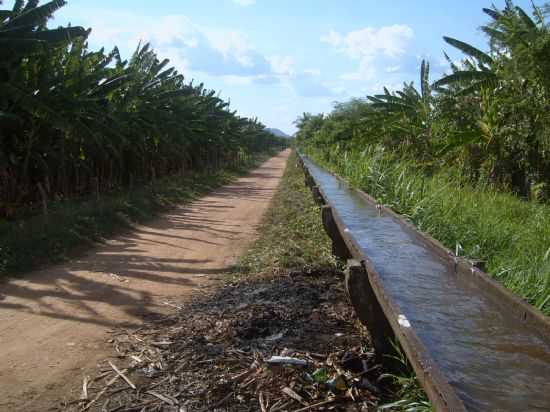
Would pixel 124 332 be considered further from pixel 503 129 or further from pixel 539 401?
pixel 503 129

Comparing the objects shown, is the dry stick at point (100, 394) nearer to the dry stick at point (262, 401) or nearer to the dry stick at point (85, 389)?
the dry stick at point (85, 389)

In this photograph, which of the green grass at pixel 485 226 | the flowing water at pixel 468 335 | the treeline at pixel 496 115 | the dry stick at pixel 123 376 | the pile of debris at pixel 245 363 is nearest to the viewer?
the flowing water at pixel 468 335

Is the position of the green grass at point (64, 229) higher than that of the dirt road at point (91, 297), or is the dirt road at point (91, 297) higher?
the green grass at point (64, 229)

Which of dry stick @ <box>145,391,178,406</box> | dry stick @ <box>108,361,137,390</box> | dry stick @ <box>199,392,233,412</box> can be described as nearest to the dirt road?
dry stick @ <box>108,361,137,390</box>

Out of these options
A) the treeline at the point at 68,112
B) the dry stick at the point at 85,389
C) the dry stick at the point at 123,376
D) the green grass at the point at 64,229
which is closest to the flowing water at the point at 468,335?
the dry stick at the point at 123,376

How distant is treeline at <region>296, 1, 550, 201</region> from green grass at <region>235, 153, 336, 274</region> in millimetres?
5284

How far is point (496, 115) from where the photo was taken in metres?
15.7

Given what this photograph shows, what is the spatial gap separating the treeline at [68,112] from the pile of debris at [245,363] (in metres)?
7.21

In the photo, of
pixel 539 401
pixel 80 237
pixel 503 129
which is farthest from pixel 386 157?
pixel 539 401

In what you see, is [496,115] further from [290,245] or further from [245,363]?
[245,363]

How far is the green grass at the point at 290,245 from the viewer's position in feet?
27.2

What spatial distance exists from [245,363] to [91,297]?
309cm

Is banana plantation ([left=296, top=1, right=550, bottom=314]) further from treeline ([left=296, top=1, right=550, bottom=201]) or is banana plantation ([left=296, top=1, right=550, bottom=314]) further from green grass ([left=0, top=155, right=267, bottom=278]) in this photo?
green grass ([left=0, top=155, right=267, bottom=278])

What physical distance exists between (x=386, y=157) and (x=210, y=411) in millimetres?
12795
